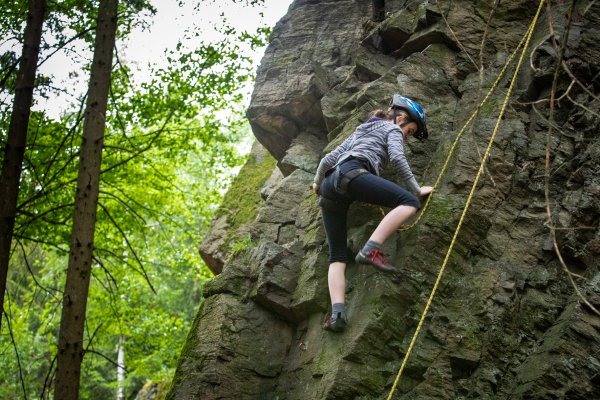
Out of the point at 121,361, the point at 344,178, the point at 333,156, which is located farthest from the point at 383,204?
the point at 121,361

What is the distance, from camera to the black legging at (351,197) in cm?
631

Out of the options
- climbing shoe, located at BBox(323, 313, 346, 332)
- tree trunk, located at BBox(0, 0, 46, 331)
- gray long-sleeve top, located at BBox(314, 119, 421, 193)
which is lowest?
climbing shoe, located at BBox(323, 313, 346, 332)

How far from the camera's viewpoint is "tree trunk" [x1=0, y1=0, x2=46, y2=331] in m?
6.96

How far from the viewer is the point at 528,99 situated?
7625 mm

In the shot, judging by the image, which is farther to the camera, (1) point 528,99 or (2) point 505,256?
(1) point 528,99

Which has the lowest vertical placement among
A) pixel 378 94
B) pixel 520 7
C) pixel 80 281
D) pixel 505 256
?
pixel 505 256

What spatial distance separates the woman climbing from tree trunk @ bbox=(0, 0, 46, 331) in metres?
3.46

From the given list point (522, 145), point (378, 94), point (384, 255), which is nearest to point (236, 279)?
point (384, 255)

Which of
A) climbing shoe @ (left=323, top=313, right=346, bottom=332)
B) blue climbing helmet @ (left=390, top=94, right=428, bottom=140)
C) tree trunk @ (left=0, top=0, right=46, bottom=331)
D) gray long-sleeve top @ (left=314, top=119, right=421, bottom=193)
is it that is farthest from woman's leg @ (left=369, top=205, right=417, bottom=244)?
tree trunk @ (left=0, top=0, right=46, bottom=331)

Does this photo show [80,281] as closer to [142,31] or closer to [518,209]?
[142,31]

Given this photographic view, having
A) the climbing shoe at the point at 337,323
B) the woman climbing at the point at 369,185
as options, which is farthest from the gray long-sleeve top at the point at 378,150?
the climbing shoe at the point at 337,323

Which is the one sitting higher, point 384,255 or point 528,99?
point 528,99

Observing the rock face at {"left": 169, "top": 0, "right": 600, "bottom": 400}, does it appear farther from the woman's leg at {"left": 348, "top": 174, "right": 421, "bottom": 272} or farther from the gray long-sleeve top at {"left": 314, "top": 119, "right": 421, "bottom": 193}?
the gray long-sleeve top at {"left": 314, "top": 119, "right": 421, "bottom": 193}

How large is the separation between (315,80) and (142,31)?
3051mm
